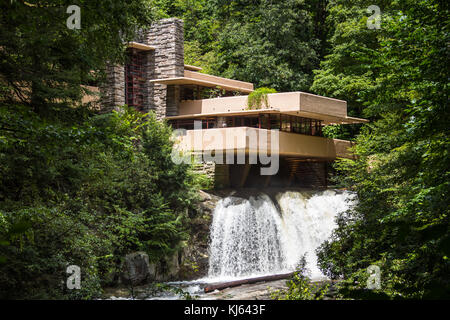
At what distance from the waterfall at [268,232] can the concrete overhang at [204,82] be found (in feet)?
22.5

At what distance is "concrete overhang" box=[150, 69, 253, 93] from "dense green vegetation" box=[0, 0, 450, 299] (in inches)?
192

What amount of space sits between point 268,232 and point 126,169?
6538 millimetres

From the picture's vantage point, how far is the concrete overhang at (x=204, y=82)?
80.6 feet

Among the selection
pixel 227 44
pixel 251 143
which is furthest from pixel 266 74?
pixel 251 143

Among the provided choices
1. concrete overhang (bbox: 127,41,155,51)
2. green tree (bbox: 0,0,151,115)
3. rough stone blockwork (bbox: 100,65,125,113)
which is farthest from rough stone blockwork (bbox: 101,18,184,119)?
green tree (bbox: 0,0,151,115)

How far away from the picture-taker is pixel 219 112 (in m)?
24.2

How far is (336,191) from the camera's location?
73.9 ft

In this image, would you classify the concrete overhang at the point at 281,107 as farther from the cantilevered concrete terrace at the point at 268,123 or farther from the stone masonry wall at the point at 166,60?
the stone masonry wall at the point at 166,60

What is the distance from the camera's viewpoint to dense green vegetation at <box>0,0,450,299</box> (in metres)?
6.72

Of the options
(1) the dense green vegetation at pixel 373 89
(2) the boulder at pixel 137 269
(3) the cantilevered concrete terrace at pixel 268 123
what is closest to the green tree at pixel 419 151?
(1) the dense green vegetation at pixel 373 89

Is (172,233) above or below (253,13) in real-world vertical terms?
below

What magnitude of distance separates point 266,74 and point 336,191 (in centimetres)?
1084

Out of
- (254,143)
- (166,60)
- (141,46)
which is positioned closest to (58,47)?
(254,143)
